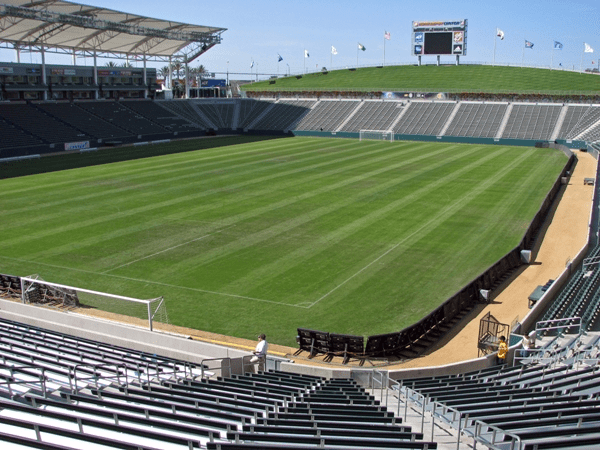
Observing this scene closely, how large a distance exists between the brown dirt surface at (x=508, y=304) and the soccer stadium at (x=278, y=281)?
4.4 inches

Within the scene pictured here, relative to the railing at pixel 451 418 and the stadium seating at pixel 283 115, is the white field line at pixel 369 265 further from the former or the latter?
the stadium seating at pixel 283 115

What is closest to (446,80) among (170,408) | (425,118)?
(425,118)

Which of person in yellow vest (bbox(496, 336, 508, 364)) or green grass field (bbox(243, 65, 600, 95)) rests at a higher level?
green grass field (bbox(243, 65, 600, 95))

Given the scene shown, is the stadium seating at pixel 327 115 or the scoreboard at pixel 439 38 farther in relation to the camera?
the scoreboard at pixel 439 38

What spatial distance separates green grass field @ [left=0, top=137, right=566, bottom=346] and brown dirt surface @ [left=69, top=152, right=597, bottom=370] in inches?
41.1

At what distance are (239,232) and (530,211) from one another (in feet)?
61.7

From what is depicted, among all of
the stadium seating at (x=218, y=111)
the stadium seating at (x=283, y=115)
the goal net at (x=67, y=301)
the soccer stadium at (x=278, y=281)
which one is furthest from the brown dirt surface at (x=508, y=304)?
the stadium seating at (x=218, y=111)

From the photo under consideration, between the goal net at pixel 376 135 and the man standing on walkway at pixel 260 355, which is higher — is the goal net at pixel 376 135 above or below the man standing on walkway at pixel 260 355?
above

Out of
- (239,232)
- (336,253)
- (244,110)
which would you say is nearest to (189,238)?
(239,232)

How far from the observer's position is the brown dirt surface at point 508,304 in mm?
17781

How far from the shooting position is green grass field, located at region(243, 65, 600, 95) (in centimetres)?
11444

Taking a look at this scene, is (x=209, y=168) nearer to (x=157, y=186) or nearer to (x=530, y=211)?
(x=157, y=186)

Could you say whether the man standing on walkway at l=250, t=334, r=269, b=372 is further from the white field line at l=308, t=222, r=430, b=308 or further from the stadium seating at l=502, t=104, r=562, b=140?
the stadium seating at l=502, t=104, r=562, b=140

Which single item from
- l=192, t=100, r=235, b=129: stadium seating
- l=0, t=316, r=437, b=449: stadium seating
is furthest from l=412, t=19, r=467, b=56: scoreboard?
l=0, t=316, r=437, b=449: stadium seating
